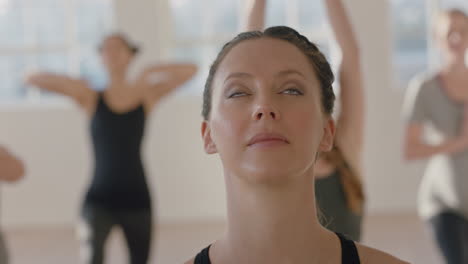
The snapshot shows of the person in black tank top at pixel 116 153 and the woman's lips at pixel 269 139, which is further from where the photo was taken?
the person in black tank top at pixel 116 153

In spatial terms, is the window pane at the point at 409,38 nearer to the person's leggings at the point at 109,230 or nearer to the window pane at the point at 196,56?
the window pane at the point at 196,56

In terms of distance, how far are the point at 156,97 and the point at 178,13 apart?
3.17 meters

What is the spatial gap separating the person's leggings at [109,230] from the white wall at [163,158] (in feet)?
10.7

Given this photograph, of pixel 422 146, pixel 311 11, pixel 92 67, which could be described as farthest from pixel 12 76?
pixel 422 146

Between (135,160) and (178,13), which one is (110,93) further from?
(178,13)

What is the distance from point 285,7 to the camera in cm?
710

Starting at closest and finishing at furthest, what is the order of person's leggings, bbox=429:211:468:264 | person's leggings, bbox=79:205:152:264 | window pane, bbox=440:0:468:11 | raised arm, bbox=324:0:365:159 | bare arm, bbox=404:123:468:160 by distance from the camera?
raised arm, bbox=324:0:365:159 < person's leggings, bbox=429:211:468:264 < bare arm, bbox=404:123:468:160 < person's leggings, bbox=79:205:152:264 < window pane, bbox=440:0:468:11

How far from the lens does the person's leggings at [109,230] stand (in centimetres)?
334

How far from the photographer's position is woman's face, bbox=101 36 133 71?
155 inches

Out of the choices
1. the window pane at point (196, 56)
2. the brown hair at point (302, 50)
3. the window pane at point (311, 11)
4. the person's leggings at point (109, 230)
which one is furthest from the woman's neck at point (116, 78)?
the window pane at point (311, 11)

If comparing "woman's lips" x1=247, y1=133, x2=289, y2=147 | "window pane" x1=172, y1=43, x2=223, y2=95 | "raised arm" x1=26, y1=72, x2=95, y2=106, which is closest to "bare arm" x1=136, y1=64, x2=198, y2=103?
"raised arm" x1=26, y1=72, x2=95, y2=106

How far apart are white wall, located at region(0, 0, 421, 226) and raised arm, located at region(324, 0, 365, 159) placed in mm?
4371

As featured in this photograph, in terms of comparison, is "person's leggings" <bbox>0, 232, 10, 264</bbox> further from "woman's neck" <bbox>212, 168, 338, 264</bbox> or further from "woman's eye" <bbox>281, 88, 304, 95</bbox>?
"woman's eye" <bbox>281, 88, 304, 95</bbox>

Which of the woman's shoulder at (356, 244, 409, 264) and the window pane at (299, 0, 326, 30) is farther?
the window pane at (299, 0, 326, 30)
